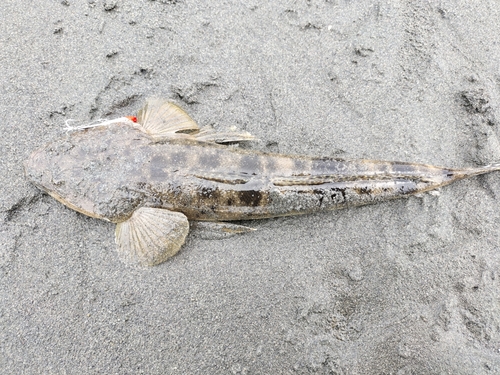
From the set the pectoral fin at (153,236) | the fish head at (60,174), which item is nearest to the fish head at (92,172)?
the fish head at (60,174)

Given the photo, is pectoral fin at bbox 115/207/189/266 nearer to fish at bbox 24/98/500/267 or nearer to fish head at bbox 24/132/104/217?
fish at bbox 24/98/500/267

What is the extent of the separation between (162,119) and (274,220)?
4.22ft

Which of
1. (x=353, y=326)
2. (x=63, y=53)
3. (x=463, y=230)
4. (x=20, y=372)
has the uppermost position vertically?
(x=63, y=53)

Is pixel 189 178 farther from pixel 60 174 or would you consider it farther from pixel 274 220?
pixel 60 174

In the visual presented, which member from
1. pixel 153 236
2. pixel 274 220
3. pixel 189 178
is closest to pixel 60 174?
pixel 153 236

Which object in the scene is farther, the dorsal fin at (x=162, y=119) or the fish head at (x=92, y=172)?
the dorsal fin at (x=162, y=119)

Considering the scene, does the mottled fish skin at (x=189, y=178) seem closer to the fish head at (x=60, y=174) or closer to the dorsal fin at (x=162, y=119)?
the fish head at (x=60, y=174)

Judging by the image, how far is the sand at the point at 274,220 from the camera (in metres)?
2.97

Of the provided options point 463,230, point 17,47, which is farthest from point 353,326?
point 17,47

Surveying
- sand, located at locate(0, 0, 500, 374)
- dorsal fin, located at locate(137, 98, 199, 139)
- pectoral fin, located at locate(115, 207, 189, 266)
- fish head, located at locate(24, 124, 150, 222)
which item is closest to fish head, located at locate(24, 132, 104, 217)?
fish head, located at locate(24, 124, 150, 222)

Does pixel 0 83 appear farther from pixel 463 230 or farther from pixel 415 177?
pixel 463 230

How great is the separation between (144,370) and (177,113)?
2.06 m

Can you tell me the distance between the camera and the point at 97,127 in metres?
3.27

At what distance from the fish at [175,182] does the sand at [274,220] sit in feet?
0.61
